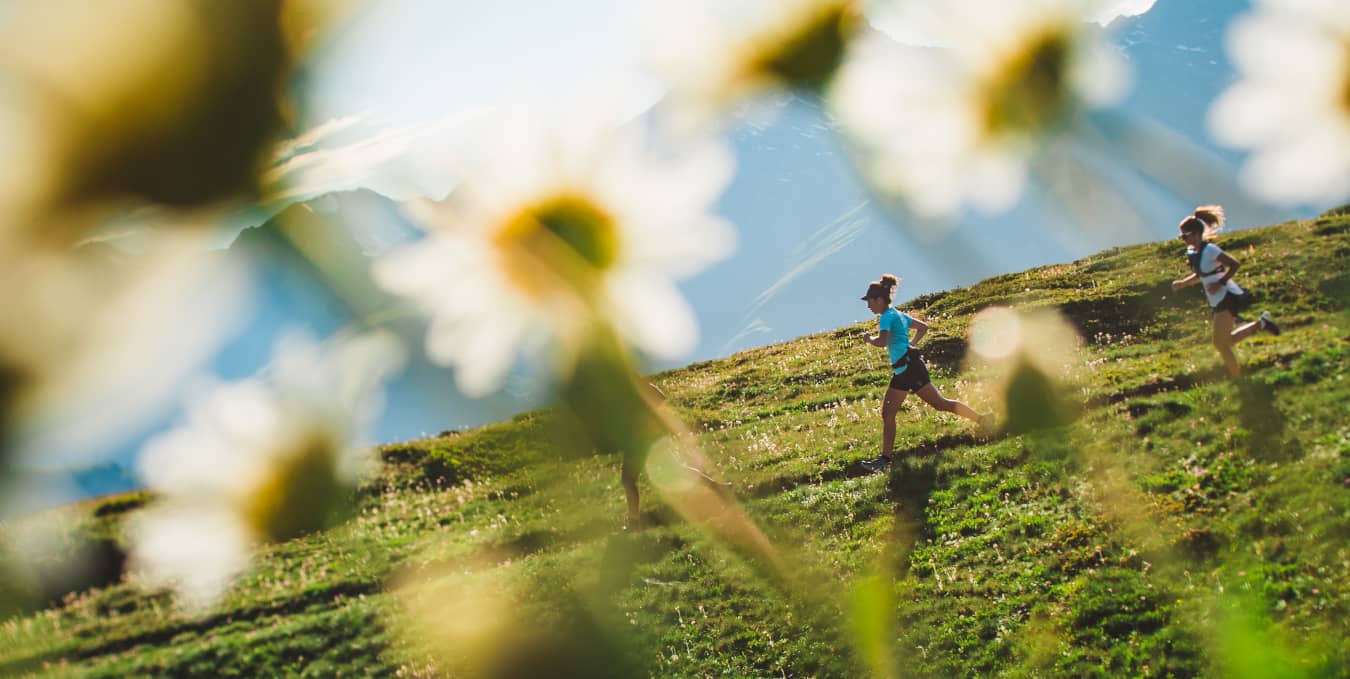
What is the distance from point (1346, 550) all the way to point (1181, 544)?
127 centimetres

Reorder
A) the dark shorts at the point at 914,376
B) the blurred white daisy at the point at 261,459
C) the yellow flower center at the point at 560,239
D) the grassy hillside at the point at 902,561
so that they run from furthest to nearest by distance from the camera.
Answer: the dark shorts at the point at 914,376 < the grassy hillside at the point at 902,561 < the yellow flower center at the point at 560,239 < the blurred white daisy at the point at 261,459

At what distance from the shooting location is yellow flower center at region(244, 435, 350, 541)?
3.13 feet

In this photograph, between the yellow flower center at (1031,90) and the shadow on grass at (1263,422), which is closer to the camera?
the yellow flower center at (1031,90)

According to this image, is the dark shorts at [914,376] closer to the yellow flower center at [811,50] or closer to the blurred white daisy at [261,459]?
the yellow flower center at [811,50]

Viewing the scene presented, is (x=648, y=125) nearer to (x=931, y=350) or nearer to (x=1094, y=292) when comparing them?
(x=931, y=350)

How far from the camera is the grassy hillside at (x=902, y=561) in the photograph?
5875 mm

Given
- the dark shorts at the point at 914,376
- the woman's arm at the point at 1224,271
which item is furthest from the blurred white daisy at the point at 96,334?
the woman's arm at the point at 1224,271

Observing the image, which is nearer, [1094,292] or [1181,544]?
[1181,544]

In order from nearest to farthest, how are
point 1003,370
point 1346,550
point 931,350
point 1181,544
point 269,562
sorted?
1. point 1346,550
2. point 1181,544
3. point 269,562
4. point 1003,370
5. point 931,350

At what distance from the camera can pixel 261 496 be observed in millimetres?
949

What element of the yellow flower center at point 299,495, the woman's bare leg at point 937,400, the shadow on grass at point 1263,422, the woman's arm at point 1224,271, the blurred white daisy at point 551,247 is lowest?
the yellow flower center at point 299,495

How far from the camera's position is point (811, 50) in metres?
1.21

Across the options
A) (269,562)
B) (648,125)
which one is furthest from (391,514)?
(648,125)

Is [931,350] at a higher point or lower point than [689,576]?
higher
